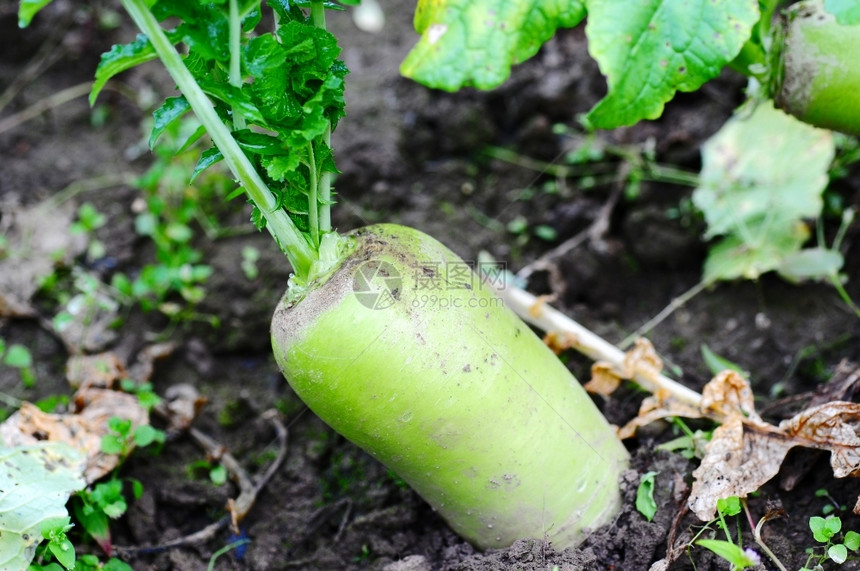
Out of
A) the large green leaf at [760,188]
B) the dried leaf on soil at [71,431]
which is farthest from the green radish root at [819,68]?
the dried leaf on soil at [71,431]

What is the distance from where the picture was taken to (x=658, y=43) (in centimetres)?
145

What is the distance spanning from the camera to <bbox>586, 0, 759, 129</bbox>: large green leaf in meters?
1.42

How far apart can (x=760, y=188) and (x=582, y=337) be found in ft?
2.71

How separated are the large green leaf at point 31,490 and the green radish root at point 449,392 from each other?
1.94 feet

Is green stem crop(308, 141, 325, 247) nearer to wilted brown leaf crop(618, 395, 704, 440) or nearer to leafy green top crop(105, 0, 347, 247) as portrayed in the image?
leafy green top crop(105, 0, 347, 247)

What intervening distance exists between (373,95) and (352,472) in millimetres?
1462

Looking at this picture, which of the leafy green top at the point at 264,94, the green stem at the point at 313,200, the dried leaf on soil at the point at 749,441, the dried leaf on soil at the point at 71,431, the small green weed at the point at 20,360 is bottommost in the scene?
the small green weed at the point at 20,360

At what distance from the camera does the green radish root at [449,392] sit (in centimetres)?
141

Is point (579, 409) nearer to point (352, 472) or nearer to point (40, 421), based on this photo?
point (352, 472)

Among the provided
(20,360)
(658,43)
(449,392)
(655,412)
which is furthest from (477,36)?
(20,360)

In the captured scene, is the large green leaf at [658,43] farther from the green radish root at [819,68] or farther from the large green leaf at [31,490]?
the large green leaf at [31,490]

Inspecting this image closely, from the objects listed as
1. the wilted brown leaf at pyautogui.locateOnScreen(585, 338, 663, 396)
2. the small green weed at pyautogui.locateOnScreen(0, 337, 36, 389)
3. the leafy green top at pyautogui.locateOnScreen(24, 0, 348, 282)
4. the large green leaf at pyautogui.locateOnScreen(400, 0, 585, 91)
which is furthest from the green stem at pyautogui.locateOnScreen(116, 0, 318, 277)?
the small green weed at pyautogui.locateOnScreen(0, 337, 36, 389)

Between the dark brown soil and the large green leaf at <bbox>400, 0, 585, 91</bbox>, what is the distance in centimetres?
88

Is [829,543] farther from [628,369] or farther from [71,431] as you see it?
[71,431]
